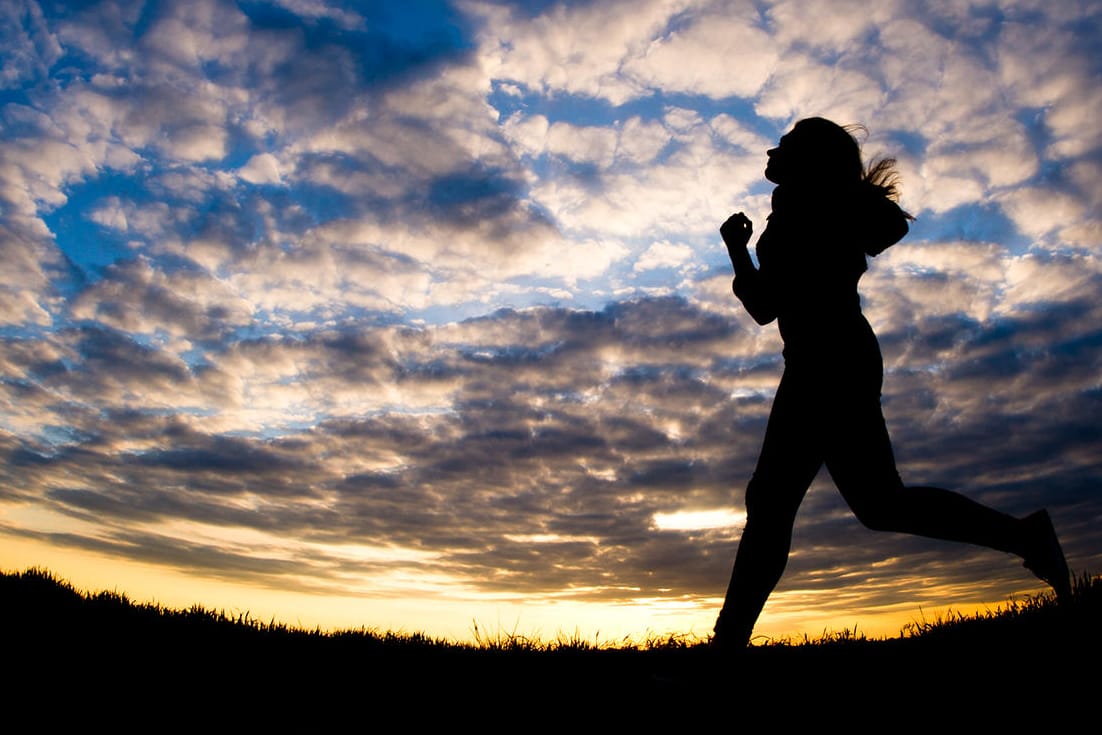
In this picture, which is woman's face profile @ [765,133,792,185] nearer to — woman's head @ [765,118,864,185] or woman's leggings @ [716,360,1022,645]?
woman's head @ [765,118,864,185]

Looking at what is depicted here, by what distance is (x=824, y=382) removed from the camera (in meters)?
4.00

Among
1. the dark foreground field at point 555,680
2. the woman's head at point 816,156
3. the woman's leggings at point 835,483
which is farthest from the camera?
the woman's head at point 816,156

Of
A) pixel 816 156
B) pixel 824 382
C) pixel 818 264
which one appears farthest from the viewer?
pixel 816 156

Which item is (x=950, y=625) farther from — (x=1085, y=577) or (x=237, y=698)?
(x=237, y=698)

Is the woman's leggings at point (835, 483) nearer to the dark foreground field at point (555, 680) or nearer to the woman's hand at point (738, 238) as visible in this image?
the dark foreground field at point (555, 680)

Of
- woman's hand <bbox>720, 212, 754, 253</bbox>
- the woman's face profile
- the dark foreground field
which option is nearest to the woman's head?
the woman's face profile

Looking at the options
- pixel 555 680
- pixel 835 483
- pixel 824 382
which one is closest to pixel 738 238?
pixel 824 382

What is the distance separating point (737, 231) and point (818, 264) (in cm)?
56

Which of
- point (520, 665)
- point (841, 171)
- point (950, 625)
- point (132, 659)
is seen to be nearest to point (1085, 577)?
point (950, 625)

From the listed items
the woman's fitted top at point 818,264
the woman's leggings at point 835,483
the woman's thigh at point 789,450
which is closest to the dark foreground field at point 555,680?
the woman's leggings at point 835,483

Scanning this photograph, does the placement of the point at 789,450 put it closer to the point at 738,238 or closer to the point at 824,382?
the point at 824,382

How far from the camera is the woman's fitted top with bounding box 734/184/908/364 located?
4.05 meters

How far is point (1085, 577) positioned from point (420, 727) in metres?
4.37

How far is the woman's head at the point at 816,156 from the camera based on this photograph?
4.32 m
